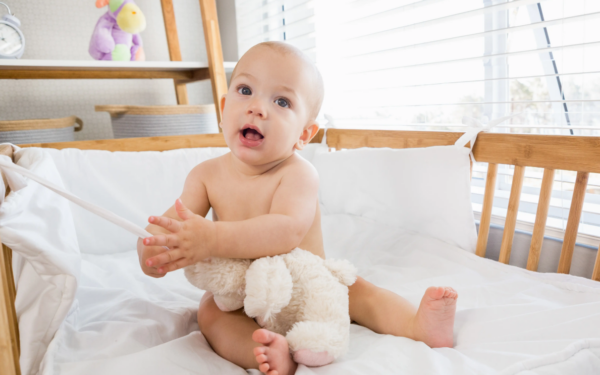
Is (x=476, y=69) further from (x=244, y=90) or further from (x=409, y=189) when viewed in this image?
(x=244, y=90)

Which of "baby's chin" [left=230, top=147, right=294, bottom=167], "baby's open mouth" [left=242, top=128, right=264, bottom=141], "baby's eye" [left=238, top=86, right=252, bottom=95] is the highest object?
"baby's eye" [left=238, top=86, right=252, bottom=95]

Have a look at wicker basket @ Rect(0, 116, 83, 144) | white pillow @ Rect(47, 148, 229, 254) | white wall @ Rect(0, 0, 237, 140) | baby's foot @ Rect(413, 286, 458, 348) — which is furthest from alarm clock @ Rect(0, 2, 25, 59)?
baby's foot @ Rect(413, 286, 458, 348)

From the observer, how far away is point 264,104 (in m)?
0.73

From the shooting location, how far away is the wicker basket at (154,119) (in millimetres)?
1588

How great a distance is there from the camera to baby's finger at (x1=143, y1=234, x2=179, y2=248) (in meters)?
0.54

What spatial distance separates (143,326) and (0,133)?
108cm

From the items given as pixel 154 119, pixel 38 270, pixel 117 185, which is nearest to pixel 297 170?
pixel 38 270

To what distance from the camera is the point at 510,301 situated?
Answer: 31.8 inches

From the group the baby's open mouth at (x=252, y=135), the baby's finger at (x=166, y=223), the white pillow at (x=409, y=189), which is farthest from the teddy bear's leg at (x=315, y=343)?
the white pillow at (x=409, y=189)

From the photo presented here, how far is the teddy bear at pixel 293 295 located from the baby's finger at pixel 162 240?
0.11 m

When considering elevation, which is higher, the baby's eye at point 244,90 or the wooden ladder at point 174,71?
the wooden ladder at point 174,71

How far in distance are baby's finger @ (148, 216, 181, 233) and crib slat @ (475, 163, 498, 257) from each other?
83cm

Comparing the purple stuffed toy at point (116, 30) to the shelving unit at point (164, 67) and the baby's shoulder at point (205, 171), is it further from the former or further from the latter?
the baby's shoulder at point (205, 171)

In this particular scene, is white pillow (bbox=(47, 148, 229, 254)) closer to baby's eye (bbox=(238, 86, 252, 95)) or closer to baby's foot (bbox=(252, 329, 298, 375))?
baby's eye (bbox=(238, 86, 252, 95))
